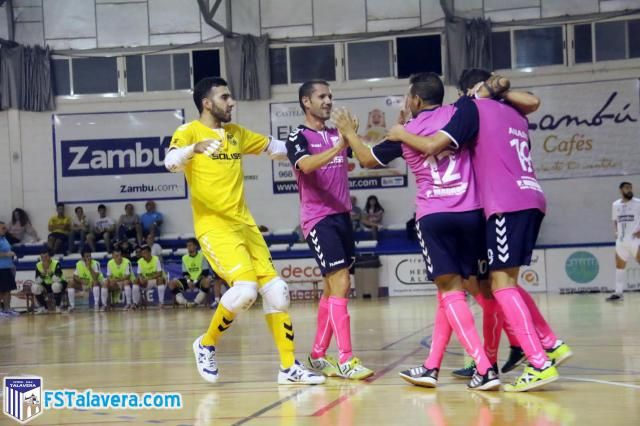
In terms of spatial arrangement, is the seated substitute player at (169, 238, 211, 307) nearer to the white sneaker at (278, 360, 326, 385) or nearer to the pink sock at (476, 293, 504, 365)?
the white sneaker at (278, 360, 326, 385)

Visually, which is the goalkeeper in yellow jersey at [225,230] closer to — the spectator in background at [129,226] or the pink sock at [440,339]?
the pink sock at [440,339]

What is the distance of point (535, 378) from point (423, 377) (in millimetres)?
728

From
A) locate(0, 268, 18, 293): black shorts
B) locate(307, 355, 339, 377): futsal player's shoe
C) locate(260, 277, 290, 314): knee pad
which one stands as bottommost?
locate(0, 268, 18, 293): black shorts

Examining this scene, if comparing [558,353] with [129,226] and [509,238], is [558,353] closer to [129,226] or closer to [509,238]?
[509,238]

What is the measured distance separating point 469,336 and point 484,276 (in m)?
0.62

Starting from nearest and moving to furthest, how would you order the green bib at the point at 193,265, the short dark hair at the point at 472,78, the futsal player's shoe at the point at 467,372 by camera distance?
the short dark hair at the point at 472,78
the futsal player's shoe at the point at 467,372
the green bib at the point at 193,265

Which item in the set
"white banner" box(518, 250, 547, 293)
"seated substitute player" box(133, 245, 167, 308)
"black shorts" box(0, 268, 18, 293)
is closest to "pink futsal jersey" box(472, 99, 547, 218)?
"white banner" box(518, 250, 547, 293)

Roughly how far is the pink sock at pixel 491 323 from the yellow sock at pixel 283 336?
1.36m

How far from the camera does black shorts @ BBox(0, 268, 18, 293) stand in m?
20.6

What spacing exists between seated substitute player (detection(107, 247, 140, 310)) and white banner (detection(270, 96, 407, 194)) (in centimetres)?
533

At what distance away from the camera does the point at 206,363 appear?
6715mm

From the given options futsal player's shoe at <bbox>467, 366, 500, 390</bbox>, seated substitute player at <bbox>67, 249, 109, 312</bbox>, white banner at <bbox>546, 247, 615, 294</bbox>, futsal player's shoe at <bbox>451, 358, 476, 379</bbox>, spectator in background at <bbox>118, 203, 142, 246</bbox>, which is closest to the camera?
futsal player's shoe at <bbox>467, 366, 500, 390</bbox>

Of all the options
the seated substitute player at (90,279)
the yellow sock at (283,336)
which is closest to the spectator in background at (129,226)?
the seated substitute player at (90,279)

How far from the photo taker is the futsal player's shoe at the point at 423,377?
236 inches
